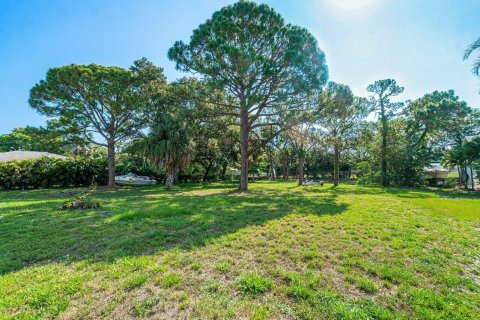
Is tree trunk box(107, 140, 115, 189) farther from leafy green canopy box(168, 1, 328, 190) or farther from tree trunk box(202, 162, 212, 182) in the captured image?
tree trunk box(202, 162, 212, 182)

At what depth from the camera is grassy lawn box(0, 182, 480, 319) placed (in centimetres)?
248

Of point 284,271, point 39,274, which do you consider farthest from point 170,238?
point 284,271

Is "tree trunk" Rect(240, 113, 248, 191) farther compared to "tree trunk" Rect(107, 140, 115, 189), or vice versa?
"tree trunk" Rect(107, 140, 115, 189)

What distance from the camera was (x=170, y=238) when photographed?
Answer: 4723mm

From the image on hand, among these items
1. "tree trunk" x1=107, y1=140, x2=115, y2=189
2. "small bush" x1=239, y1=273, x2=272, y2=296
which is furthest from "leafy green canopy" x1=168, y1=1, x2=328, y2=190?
"small bush" x1=239, y1=273, x2=272, y2=296

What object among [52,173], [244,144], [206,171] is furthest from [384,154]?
[52,173]

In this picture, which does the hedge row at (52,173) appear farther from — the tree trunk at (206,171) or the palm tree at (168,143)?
the tree trunk at (206,171)

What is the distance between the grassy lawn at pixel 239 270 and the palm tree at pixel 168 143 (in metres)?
9.43

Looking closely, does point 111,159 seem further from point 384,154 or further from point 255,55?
point 384,154

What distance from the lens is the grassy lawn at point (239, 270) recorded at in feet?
8.15

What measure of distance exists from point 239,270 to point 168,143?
13.2 meters

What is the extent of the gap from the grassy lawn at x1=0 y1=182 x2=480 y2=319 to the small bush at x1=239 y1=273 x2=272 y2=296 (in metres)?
0.01

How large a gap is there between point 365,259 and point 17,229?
8.15m

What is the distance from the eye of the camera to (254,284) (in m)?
2.93
